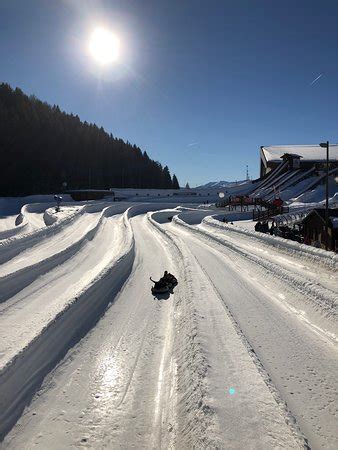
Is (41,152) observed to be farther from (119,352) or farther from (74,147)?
(119,352)

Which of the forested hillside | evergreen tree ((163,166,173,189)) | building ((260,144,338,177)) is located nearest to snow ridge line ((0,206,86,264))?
building ((260,144,338,177))

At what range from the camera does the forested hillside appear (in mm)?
82500

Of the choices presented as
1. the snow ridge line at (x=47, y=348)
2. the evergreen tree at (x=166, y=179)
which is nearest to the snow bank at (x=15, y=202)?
the snow ridge line at (x=47, y=348)

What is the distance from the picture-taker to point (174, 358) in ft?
24.0

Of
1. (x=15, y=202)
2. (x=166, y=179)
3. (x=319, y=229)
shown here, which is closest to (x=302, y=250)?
(x=319, y=229)

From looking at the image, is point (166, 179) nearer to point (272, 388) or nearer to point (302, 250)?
point (302, 250)

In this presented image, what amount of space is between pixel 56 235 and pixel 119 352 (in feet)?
60.6

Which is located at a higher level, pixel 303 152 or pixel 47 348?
pixel 303 152

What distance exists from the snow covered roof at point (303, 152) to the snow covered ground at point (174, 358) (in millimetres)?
64712

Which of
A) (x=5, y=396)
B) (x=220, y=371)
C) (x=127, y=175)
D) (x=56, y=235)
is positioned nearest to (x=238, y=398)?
(x=220, y=371)

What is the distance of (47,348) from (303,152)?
Answer: 7887cm

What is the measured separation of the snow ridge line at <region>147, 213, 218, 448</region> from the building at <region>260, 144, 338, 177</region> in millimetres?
66090

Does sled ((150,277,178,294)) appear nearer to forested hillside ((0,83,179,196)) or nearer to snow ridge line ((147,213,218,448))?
snow ridge line ((147,213,218,448))

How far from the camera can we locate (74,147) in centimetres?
9475
